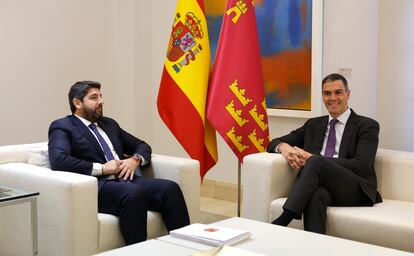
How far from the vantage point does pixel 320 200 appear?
120 inches

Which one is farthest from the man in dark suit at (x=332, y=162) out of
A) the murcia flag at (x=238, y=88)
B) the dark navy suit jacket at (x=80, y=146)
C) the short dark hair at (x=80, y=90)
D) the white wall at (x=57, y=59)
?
the white wall at (x=57, y=59)

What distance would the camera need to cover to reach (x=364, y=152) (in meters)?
3.30

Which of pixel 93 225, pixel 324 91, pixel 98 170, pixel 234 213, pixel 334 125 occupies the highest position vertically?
pixel 324 91

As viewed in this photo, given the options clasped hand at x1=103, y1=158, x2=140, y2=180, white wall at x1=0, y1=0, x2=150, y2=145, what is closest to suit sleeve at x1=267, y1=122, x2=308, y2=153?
clasped hand at x1=103, y1=158, x2=140, y2=180

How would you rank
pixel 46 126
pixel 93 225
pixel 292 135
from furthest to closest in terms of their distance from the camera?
pixel 46 126 < pixel 292 135 < pixel 93 225

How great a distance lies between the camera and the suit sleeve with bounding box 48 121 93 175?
10.2 ft

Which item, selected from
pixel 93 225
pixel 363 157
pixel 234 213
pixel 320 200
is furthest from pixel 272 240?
pixel 234 213

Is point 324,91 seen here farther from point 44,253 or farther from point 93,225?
point 44,253

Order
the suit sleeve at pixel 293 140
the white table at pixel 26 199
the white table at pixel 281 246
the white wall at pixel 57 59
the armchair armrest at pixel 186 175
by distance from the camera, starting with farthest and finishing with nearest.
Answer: the white wall at pixel 57 59
the suit sleeve at pixel 293 140
the armchair armrest at pixel 186 175
the white table at pixel 26 199
the white table at pixel 281 246

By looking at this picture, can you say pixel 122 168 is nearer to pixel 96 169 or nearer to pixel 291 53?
pixel 96 169

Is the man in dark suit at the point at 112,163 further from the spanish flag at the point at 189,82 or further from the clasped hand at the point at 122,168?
the spanish flag at the point at 189,82

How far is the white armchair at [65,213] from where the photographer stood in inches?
109

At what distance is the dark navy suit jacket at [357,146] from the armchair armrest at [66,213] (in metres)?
1.41

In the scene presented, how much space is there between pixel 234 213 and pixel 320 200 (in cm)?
168
